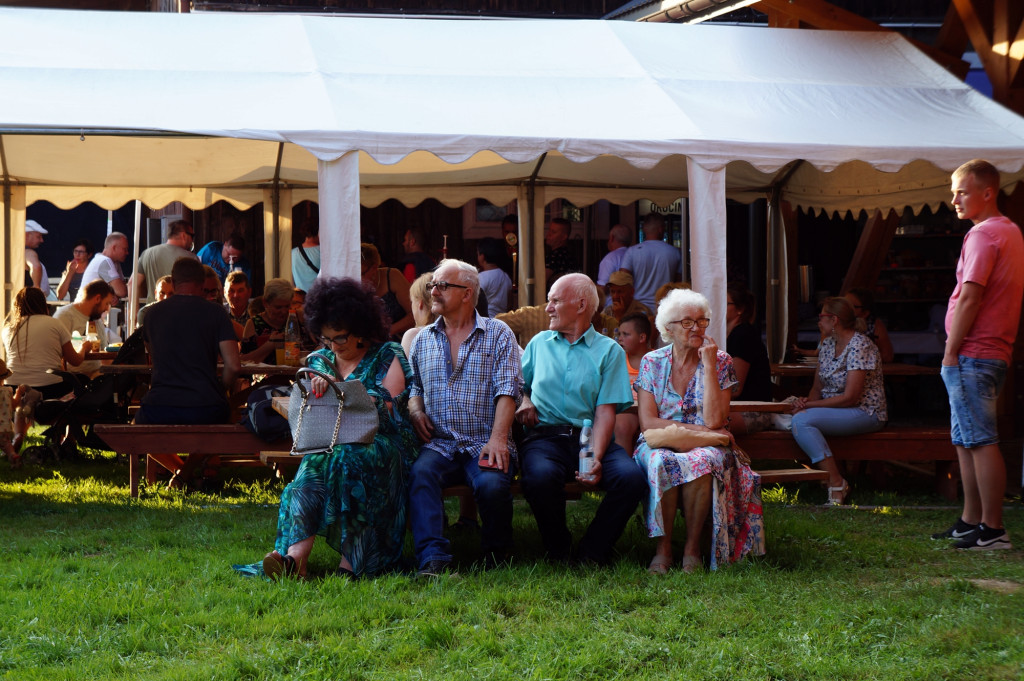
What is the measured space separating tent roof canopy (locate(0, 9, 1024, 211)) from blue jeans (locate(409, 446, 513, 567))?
2.19 meters

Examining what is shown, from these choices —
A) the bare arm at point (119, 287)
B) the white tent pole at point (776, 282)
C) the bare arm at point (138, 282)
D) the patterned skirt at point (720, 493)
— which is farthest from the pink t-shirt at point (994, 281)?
the bare arm at point (119, 287)

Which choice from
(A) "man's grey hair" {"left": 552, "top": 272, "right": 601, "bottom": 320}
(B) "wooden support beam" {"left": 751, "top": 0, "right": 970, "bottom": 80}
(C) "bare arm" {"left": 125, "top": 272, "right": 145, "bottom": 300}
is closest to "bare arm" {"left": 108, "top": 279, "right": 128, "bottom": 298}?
(C) "bare arm" {"left": 125, "top": 272, "right": 145, "bottom": 300}

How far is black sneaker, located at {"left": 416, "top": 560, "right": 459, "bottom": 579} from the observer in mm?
4406

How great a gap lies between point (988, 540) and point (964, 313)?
1.02 meters

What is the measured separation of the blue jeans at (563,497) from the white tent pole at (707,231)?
6.43 ft

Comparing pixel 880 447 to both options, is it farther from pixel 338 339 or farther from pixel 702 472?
pixel 338 339

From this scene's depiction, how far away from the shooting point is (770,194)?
10.5m

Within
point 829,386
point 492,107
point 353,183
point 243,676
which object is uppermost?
point 492,107

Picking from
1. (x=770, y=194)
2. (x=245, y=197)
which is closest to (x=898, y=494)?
(x=770, y=194)

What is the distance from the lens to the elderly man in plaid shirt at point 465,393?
185 inches

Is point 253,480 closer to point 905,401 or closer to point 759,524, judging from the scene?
point 759,524

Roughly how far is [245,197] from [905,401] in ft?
22.3

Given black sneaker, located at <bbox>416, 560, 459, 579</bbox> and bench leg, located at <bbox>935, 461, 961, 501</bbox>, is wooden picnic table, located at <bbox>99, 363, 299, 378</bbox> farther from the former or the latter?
bench leg, located at <bbox>935, 461, 961, 501</bbox>

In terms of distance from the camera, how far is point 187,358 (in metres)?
6.30
